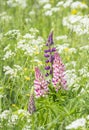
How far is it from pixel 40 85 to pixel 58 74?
0.62ft

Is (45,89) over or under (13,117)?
over

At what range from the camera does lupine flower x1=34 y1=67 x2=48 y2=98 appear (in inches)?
184

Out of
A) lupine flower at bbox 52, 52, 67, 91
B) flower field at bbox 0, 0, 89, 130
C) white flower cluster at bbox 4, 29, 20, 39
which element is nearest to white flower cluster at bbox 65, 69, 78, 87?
flower field at bbox 0, 0, 89, 130

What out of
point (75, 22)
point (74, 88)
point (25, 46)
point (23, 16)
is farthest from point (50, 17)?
point (74, 88)

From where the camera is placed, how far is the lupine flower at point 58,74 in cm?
475

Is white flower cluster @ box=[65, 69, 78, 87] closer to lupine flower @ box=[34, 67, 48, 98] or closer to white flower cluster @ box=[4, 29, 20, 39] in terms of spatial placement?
lupine flower @ box=[34, 67, 48, 98]

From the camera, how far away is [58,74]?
477cm

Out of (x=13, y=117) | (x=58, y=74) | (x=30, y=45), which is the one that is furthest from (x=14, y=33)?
(x=13, y=117)

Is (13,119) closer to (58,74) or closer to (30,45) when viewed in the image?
(58,74)

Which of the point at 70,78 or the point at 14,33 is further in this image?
the point at 14,33

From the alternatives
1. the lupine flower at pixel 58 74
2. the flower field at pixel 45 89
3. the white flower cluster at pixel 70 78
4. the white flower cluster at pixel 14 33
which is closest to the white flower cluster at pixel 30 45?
the flower field at pixel 45 89

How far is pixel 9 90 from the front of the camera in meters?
5.84

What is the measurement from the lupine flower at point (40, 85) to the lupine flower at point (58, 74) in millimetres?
116

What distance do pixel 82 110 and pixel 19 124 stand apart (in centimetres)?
51
